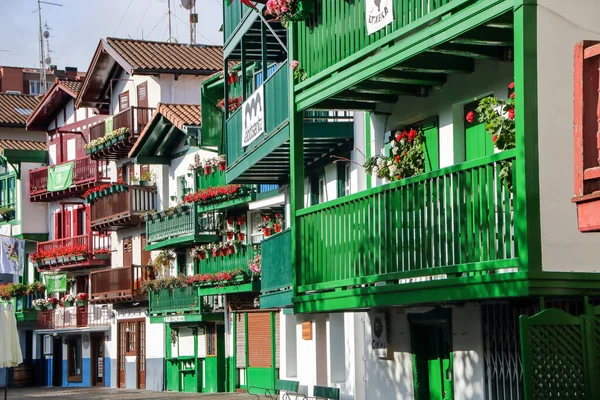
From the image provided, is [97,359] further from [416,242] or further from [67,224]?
[416,242]

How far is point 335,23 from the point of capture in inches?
685

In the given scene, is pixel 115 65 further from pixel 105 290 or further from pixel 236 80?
pixel 236 80

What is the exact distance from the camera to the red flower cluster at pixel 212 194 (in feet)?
122

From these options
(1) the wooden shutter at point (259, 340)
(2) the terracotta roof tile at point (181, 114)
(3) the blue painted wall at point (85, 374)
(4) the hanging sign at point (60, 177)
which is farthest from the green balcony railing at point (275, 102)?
(4) the hanging sign at point (60, 177)

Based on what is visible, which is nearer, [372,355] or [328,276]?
[328,276]

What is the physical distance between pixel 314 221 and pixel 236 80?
1448 centimetres

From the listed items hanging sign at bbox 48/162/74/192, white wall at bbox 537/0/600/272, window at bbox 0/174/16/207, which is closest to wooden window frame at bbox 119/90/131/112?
hanging sign at bbox 48/162/74/192

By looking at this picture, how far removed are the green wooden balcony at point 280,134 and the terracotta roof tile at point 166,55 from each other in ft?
72.2

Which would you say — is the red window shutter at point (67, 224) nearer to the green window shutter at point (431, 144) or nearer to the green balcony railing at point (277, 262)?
the green balcony railing at point (277, 262)

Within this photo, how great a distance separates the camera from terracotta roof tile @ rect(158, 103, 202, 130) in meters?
41.2

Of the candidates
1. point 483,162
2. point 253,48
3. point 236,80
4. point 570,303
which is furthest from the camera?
point 236,80

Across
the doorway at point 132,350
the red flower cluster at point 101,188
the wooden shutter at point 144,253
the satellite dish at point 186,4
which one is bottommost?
the doorway at point 132,350

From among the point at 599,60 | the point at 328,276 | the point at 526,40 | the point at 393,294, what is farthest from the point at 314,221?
the point at 599,60

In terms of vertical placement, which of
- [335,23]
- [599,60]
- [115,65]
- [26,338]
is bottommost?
[26,338]
